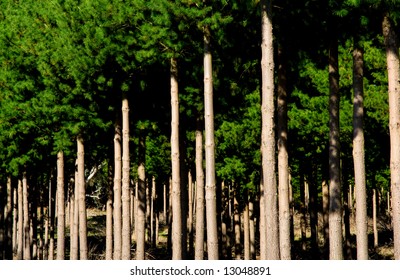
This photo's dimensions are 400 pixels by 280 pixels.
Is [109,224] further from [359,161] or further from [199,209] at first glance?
[359,161]

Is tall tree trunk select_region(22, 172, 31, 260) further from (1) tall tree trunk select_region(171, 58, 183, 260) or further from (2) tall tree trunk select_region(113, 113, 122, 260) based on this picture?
(1) tall tree trunk select_region(171, 58, 183, 260)

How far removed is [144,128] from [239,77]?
12.6ft

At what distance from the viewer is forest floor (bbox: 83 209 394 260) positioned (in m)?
27.4

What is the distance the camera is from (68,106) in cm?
1873

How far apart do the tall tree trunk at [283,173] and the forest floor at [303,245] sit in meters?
9.08

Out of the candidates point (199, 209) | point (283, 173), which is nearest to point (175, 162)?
point (199, 209)

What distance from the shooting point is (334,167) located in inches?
531

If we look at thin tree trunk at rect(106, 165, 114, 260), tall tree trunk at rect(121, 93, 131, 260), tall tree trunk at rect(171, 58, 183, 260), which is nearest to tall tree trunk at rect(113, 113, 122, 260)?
tall tree trunk at rect(121, 93, 131, 260)

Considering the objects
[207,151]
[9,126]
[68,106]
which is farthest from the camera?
[9,126]

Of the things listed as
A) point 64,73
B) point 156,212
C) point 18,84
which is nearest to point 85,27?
point 64,73

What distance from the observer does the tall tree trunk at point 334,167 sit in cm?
1304

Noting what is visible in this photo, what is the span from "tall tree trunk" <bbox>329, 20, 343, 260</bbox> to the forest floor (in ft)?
31.0
